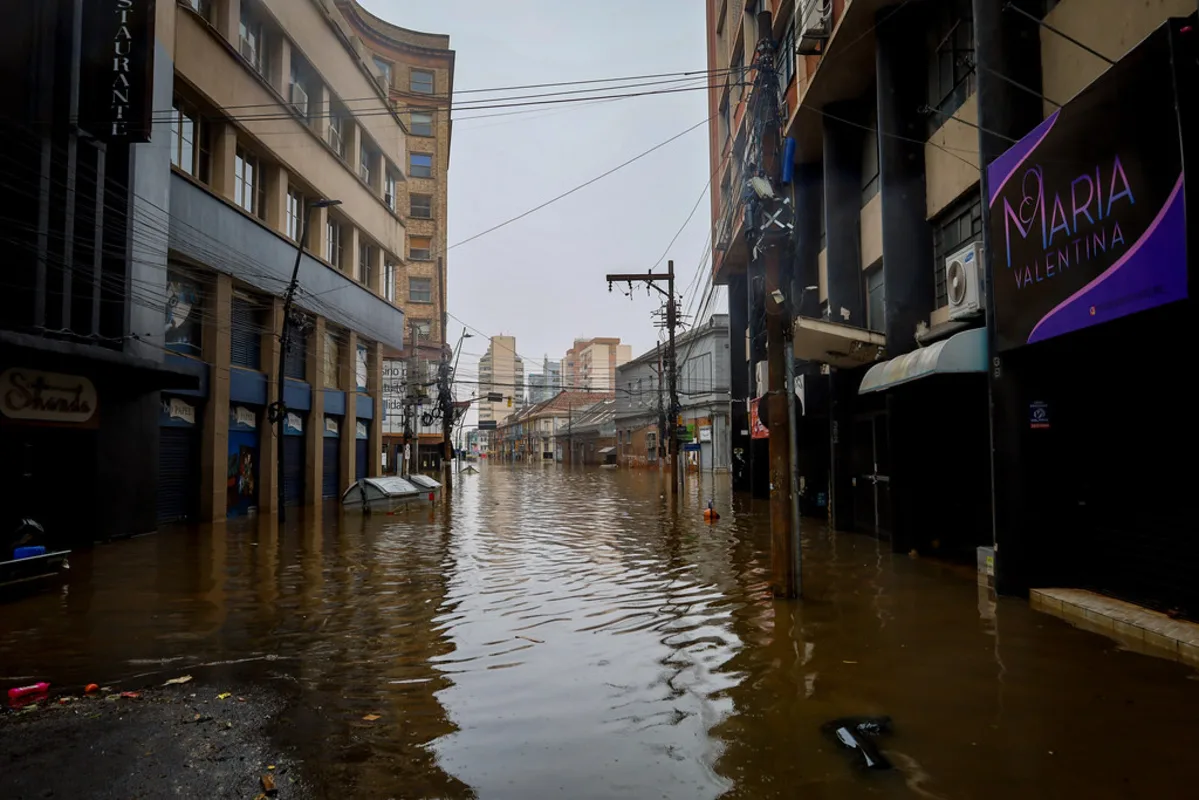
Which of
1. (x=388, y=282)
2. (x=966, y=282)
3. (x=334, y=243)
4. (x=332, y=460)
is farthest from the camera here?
(x=388, y=282)

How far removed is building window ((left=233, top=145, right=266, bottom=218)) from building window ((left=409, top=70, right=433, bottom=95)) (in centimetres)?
3544

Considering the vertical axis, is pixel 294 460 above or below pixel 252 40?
below

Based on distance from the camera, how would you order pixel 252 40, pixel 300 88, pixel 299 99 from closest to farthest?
1. pixel 252 40
2. pixel 299 99
3. pixel 300 88

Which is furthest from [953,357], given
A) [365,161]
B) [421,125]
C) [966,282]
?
[421,125]

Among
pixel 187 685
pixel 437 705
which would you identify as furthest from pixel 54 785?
pixel 437 705

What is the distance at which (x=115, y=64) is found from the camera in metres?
15.2

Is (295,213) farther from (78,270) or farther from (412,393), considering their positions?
(412,393)

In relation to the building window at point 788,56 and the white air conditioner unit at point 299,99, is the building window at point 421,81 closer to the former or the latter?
the white air conditioner unit at point 299,99

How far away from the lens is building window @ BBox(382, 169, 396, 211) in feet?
122

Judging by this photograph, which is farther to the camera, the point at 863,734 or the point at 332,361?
the point at 332,361

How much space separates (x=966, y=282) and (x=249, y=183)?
22.5 meters

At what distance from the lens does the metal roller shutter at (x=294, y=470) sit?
2677cm

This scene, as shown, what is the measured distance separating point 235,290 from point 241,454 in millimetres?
5292

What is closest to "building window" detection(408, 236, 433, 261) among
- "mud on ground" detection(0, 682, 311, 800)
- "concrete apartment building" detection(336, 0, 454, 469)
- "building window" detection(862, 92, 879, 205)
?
"concrete apartment building" detection(336, 0, 454, 469)
